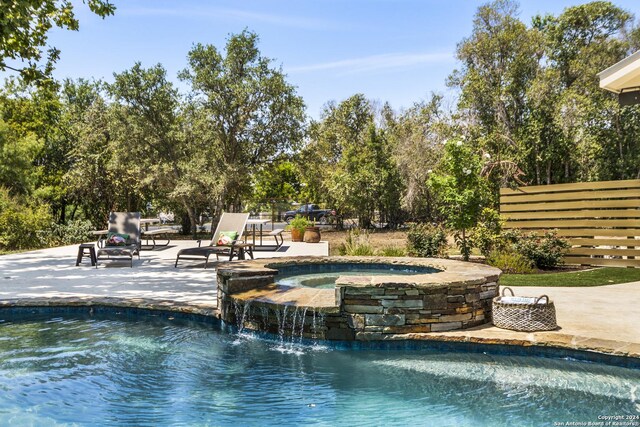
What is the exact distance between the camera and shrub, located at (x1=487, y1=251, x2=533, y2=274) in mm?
8586

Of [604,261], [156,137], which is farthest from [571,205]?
[156,137]

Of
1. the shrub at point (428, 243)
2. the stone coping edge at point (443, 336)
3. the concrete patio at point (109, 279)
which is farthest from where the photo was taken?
the shrub at point (428, 243)

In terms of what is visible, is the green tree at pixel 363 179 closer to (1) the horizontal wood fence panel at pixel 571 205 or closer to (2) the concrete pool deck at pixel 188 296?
(1) the horizontal wood fence panel at pixel 571 205

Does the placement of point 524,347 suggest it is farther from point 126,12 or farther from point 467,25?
point 467,25

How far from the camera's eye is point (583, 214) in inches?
379

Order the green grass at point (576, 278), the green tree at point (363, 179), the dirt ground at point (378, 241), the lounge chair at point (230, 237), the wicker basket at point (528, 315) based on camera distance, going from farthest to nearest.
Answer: the green tree at point (363, 179)
the dirt ground at point (378, 241)
the lounge chair at point (230, 237)
the green grass at point (576, 278)
the wicker basket at point (528, 315)

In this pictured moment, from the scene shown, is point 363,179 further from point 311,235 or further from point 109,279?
point 109,279

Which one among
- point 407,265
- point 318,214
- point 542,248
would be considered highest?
point 318,214

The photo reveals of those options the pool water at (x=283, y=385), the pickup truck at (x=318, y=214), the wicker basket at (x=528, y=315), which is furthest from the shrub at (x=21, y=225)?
A: the wicker basket at (x=528, y=315)

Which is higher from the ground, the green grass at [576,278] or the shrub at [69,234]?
the shrub at [69,234]

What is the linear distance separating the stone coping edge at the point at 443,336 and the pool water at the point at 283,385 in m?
0.13

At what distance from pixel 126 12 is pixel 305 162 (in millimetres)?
8862

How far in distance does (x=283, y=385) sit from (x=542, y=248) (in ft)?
23.5

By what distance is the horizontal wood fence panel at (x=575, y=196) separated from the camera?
9227 millimetres
